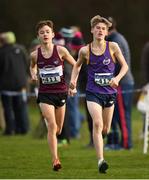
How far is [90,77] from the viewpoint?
14.4 meters

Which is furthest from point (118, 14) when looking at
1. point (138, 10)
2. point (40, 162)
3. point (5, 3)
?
point (40, 162)

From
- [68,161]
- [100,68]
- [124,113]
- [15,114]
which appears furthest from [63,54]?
[15,114]

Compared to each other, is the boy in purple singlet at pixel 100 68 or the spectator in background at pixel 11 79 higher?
the boy in purple singlet at pixel 100 68

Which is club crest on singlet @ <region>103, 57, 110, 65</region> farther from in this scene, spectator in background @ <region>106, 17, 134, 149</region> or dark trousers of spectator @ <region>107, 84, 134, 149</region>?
dark trousers of spectator @ <region>107, 84, 134, 149</region>

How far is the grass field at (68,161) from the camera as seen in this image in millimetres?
13656

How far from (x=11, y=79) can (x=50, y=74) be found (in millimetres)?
8477

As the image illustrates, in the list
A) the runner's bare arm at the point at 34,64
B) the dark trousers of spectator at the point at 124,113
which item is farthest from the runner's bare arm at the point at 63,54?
the dark trousers of spectator at the point at 124,113

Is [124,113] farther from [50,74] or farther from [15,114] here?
[15,114]

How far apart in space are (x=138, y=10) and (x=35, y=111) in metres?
8.59

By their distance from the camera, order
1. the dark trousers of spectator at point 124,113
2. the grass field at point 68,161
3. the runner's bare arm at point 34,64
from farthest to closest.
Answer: the dark trousers of spectator at point 124,113
the runner's bare arm at point 34,64
the grass field at point 68,161

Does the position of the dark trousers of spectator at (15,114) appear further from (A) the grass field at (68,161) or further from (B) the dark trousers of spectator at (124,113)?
(B) the dark trousers of spectator at (124,113)

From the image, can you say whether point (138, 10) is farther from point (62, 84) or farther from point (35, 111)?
point (62, 84)

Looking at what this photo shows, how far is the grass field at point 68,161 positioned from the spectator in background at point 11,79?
78.4 inches

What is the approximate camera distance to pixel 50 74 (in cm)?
1467
